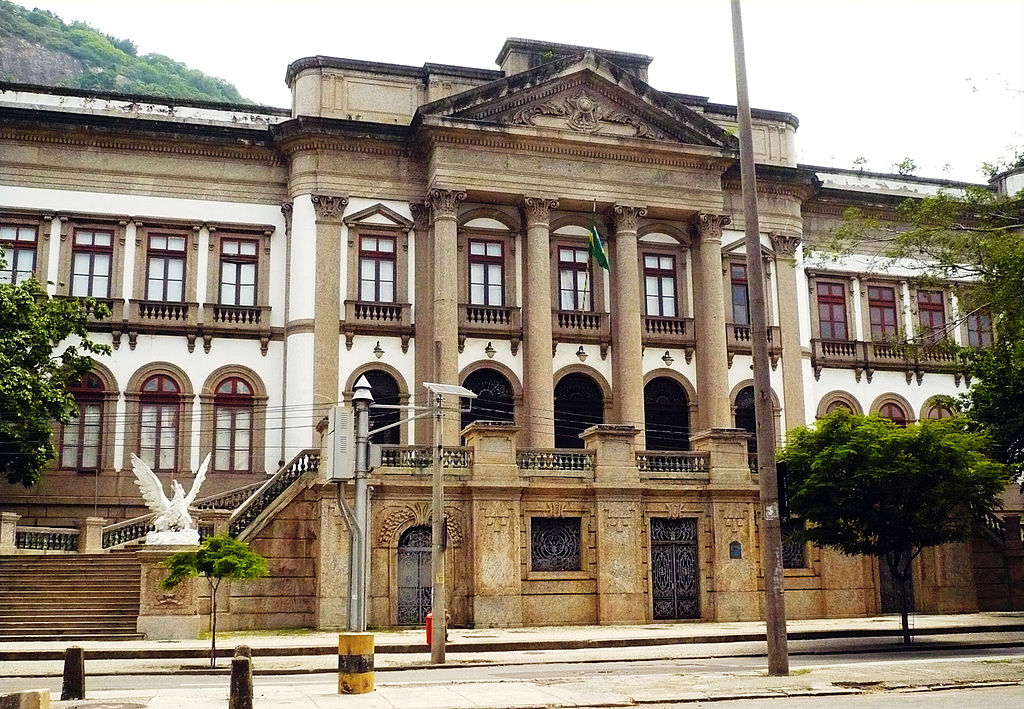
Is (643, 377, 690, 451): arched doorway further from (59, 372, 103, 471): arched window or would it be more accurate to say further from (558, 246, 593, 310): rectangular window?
(59, 372, 103, 471): arched window

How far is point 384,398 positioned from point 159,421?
726 centimetres

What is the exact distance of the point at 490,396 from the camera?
38.6m

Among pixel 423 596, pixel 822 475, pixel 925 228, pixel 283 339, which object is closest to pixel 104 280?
pixel 283 339

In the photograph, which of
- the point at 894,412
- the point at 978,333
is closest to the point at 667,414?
the point at 894,412

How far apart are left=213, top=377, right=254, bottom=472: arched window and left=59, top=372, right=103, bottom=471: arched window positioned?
11.8 feet

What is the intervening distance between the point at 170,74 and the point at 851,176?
89288 millimetres

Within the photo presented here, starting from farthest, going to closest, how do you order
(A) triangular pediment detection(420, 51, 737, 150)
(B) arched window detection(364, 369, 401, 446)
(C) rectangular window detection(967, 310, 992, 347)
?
(C) rectangular window detection(967, 310, 992, 347) < (A) triangular pediment detection(420, 51, 737, 150) < (B) arched window detection(364, 369, 401, 446)

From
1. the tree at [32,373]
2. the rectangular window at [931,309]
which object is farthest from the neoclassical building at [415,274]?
the rectangular window at [931,309]

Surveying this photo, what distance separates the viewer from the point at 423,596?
29.3 m

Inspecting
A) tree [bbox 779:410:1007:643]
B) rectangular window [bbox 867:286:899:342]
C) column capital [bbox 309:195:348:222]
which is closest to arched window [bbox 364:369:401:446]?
column capital [bbox 309:195:348:222]

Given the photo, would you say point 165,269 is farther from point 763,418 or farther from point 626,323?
point 763,418

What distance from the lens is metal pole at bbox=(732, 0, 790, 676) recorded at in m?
17.8

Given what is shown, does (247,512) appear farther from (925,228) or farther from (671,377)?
(925,228)

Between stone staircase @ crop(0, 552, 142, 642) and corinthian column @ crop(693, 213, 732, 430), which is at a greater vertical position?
corinthian column @ crop(693, 213, 732, 430)
